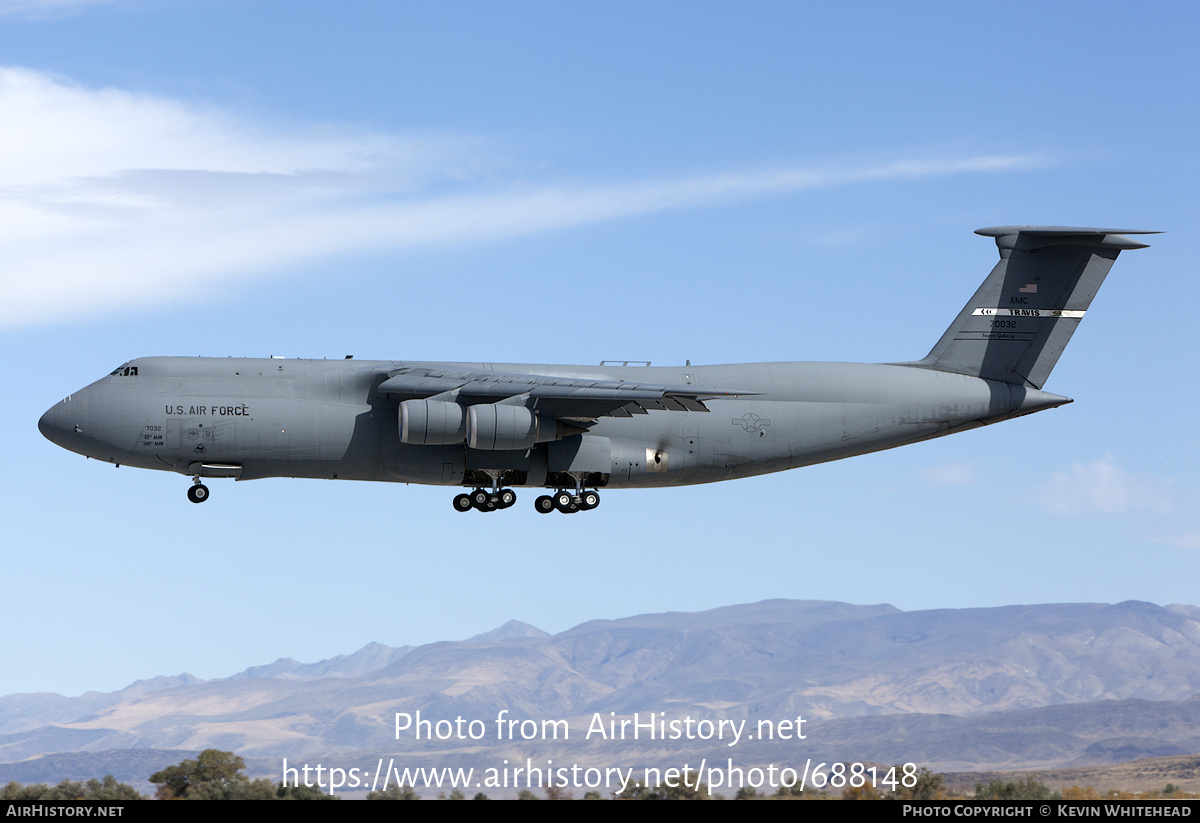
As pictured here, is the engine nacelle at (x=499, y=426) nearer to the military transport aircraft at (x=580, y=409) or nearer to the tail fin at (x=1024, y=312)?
the military transport aircraft at (x=580, y=409)

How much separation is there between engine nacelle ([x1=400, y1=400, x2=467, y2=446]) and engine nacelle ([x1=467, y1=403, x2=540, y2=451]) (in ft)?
0.85

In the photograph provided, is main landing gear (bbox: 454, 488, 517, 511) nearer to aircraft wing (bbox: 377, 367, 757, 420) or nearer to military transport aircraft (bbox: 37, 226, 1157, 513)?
military transport aircraft (bbox: 37, 226, 1157, 513)

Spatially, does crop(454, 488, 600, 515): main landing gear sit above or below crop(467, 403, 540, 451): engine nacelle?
below

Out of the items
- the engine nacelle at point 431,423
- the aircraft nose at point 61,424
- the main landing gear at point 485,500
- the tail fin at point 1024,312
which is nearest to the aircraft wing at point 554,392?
the engine nacelle at point 431,423

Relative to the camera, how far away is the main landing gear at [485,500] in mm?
30125

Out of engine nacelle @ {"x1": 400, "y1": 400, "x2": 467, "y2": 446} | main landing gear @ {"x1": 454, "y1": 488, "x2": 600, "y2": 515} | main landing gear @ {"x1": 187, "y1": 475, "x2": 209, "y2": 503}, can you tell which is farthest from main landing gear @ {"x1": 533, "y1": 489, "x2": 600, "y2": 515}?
main landing gear @ {"x1": 187, "y1": 475, "x2": 209, "y2": 503}

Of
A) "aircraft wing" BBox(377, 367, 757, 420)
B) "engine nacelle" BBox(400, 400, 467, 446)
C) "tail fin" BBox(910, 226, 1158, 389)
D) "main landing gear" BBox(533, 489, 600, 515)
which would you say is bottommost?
"main landing gear" BBox(533, 489, 600, 515)

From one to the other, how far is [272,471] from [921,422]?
14.6 meters

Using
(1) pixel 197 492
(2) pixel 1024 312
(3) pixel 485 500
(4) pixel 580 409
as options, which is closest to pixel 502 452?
(3) pixel 485 500

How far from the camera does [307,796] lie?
28.4 meters

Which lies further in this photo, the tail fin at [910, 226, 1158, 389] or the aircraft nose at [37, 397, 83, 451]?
the tail fin at [910, 226, 1158, 389]

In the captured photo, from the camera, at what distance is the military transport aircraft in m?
28.1

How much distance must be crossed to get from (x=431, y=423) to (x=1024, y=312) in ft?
48.2
